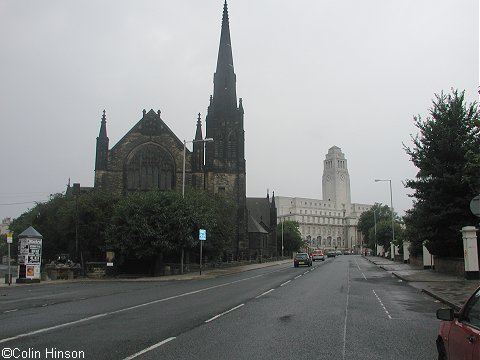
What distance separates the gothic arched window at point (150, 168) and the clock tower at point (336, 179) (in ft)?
450

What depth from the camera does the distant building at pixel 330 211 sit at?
175 metres

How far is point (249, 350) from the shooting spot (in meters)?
7.91

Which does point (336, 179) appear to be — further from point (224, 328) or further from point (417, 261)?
point (224, 328)

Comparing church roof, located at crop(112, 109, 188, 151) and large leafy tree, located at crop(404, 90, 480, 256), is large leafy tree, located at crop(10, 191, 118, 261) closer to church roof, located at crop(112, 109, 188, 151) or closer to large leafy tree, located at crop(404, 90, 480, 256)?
church roof, located at crop(112, 109, 188, 151)

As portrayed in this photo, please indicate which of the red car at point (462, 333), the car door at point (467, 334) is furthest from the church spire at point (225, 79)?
the car door at point (467, 334)

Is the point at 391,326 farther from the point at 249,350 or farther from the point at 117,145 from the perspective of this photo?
the point at 117,145

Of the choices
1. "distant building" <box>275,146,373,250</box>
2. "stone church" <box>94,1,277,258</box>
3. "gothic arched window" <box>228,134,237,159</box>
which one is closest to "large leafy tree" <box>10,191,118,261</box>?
"stone church" <box>94,1,277,258</box>

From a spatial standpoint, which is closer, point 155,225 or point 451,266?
point 451,266

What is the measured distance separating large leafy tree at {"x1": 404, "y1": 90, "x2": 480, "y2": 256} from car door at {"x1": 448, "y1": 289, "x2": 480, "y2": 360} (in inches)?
972

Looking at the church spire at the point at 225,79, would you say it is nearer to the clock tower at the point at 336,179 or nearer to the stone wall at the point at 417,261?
the stone wall at the point at 417,261

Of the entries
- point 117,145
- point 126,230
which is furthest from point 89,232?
point 117,145

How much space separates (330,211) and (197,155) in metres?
133

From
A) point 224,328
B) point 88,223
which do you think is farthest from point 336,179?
point 224,328

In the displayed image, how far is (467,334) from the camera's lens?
4707 mm
